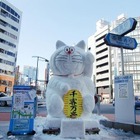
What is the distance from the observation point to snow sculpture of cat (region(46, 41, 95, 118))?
6.36 meters

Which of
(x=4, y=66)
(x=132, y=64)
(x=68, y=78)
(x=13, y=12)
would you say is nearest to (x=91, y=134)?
(x=68, y=78)

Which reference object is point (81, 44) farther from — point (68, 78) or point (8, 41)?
point (8, 41)

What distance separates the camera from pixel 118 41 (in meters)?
8.69

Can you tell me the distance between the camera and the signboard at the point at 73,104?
639cm

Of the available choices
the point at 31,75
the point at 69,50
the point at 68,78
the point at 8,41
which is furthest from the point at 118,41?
the point at 31,75

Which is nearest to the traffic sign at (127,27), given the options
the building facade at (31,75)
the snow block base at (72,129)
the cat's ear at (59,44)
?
the cat's ear at (59,44)

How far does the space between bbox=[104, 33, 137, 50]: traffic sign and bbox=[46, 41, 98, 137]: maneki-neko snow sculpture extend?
1648mm

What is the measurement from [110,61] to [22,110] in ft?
185

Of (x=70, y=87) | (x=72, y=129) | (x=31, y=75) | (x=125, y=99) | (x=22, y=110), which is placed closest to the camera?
(x=72, y=129)

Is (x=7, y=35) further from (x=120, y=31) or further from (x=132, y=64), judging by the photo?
(x=120, y=31)

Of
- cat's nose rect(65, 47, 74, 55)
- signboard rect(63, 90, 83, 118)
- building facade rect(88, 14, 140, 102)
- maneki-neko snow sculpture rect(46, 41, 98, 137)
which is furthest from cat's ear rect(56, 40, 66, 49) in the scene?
building facade rect(88, 14, 140, 102)

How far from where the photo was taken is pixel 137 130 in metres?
7.02

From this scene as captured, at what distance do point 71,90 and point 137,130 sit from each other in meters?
2.72

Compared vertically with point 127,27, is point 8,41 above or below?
above
